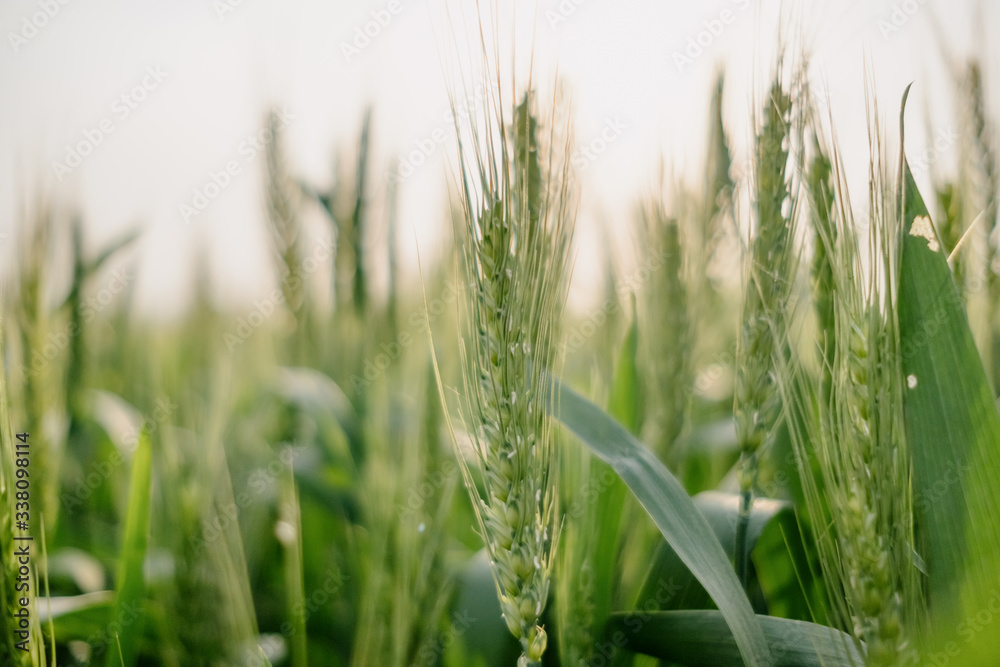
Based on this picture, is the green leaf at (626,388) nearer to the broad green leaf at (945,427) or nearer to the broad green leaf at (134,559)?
the broad green leaf at (945,427)

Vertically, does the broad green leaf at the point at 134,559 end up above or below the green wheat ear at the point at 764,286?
below

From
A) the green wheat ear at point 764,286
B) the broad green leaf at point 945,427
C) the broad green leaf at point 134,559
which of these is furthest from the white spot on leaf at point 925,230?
the broad green leaf at point 134,559

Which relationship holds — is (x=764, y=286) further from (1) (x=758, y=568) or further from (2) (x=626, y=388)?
(1) (x=758, y=568)

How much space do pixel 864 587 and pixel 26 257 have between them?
4.08ft

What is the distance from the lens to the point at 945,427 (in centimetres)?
53

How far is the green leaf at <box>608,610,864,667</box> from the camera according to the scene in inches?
20.9

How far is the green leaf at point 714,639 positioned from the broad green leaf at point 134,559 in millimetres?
564

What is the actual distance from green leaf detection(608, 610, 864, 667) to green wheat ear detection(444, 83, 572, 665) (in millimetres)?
190

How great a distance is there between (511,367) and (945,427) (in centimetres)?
43

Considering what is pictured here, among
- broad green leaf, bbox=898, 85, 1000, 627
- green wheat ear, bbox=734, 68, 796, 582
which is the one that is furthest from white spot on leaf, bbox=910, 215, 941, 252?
green wheat ear, bbox=734, 68, 796, 582

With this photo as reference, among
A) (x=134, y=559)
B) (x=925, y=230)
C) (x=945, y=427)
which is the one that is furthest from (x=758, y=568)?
(x=134, y=559)

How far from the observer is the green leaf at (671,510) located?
477 millimetres

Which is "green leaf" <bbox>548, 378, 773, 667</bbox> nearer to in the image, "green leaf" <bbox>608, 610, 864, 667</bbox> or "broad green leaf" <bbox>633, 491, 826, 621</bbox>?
"green leaf" <bbox>608, 610, 864, 667</bbox>

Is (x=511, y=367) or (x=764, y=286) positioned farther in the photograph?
(x=764, y=286)
